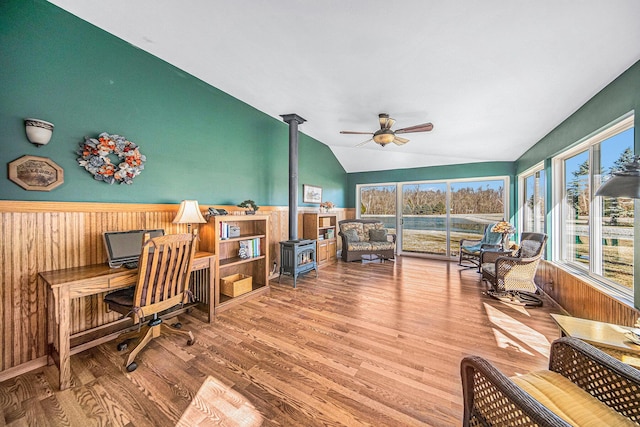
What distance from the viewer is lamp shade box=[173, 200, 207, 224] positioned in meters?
2.53

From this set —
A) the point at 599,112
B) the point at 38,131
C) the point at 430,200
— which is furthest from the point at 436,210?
the point at 38,131

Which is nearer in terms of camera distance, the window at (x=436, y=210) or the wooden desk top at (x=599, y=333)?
the wooden desk top at (x=599, y=333)

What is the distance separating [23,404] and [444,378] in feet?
9.62

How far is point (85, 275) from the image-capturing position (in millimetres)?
1871

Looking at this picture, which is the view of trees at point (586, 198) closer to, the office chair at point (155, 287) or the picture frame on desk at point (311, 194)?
the office chair at point (155, 287)

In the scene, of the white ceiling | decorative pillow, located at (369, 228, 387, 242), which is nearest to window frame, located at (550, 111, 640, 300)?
the white ceiling

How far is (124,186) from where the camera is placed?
2422 mm

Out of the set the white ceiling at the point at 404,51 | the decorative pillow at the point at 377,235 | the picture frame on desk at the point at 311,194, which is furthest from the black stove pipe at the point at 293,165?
the decorative pillow at the point at 377,235

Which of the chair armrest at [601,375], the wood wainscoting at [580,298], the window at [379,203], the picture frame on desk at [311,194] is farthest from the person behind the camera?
the window at [379,203]

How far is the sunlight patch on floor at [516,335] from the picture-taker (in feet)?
7.13

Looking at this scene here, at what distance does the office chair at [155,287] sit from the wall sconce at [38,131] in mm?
1158

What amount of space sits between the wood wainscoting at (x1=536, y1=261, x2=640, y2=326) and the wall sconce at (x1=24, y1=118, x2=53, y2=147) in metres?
4.85

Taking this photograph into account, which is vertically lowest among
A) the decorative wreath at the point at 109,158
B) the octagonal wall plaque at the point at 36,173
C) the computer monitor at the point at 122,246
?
the computer monitor at the point at 122,246

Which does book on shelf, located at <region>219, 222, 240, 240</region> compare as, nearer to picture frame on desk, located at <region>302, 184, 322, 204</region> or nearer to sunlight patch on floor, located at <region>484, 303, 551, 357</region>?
picture frame on desk, located at <region>302, 184, 322, 204</region>
